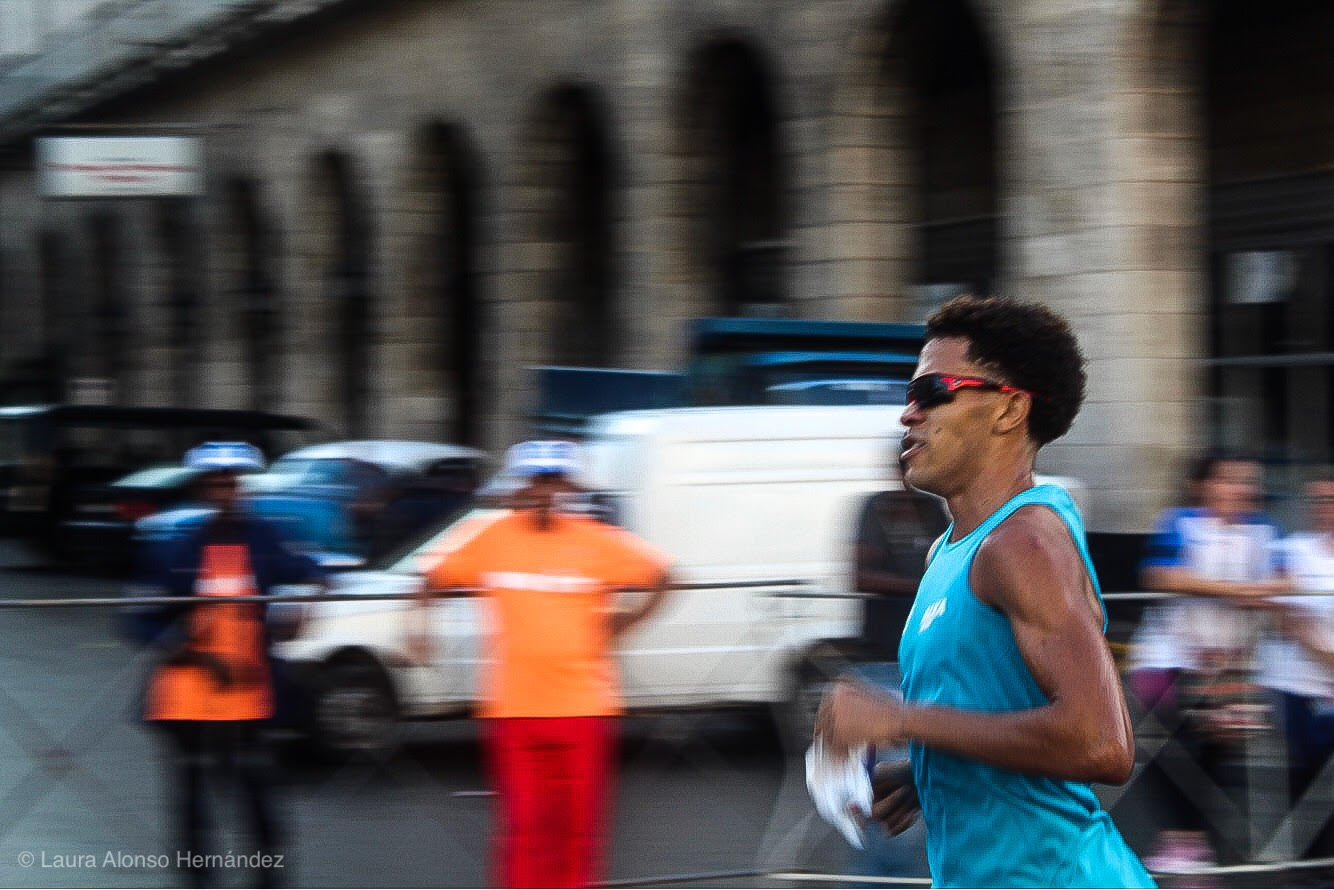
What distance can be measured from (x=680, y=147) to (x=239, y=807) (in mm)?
15042

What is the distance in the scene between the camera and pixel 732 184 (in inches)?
961

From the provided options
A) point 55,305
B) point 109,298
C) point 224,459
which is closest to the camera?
point 224,459

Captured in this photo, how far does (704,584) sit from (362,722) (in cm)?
132

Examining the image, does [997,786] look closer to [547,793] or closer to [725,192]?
[547,793]

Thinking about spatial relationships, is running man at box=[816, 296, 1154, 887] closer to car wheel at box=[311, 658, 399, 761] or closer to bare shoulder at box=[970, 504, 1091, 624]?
bare shoulder at box=[970, 504, 1091, 624]

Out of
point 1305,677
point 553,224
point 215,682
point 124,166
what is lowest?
point 1305,677

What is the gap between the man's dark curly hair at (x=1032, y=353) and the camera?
2734mm

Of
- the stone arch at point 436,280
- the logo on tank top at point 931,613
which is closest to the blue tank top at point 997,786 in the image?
the logo on tank top at point 931,613

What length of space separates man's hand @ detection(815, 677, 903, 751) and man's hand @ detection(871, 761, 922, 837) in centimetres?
30

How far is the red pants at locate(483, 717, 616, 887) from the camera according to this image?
6051 mm

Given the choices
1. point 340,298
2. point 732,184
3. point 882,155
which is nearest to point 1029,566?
point 882,155

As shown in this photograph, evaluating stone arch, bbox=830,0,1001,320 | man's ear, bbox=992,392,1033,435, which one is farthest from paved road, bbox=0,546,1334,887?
stone arch, bbox=830,0,1001,320

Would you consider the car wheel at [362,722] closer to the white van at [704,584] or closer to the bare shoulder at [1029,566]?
the white van at [704,584]

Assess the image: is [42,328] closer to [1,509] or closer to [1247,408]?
[1,509]
